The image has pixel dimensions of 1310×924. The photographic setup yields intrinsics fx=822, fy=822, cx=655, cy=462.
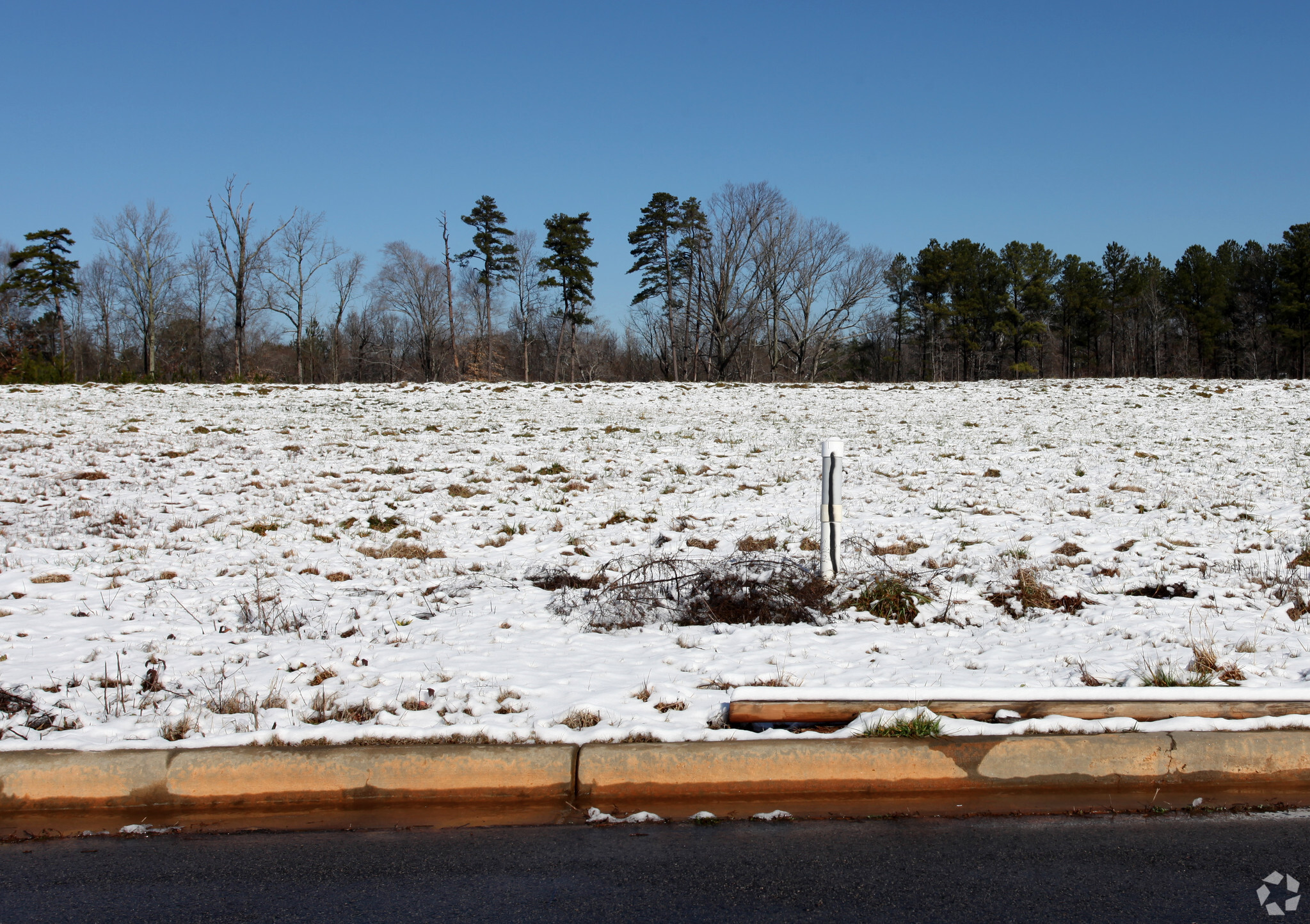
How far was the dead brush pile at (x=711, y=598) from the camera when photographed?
19.2 feet

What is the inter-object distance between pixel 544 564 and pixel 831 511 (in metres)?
2.74

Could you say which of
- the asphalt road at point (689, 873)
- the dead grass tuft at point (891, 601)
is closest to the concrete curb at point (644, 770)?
the asphalt road at point (689, 873)

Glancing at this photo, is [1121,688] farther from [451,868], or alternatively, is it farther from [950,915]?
[451,868]

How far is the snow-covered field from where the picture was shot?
433 centimetres

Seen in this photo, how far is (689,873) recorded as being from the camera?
2822 millimetres

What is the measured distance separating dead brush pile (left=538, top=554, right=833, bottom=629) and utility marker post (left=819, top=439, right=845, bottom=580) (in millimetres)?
161

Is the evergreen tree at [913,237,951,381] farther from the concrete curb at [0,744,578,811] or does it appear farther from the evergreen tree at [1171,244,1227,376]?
the concrete curb at [0,744,578,811]

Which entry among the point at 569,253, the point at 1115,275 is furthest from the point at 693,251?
the point at 1115,275

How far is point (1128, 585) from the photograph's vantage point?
20.3 ft

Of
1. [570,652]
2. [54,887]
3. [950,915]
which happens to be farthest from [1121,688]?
[54,887]

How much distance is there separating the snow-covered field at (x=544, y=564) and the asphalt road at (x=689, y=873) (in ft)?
2.17

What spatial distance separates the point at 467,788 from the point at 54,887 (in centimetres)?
144

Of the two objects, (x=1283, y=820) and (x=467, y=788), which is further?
(x=467, y=788)

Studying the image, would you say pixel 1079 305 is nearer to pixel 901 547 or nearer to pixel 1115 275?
pixel 1115 275
